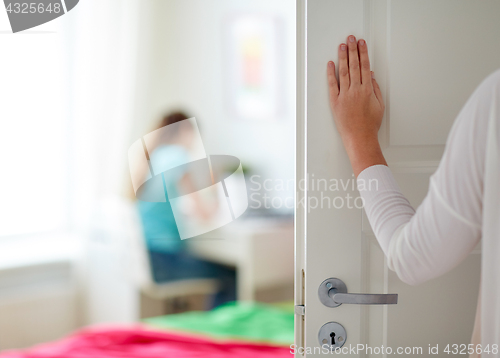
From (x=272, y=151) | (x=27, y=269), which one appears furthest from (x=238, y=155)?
(x=27, y=269)

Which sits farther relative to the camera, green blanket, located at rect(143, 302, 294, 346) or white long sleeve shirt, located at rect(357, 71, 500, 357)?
green blanket, located at rect(143, 302, 294, 346)

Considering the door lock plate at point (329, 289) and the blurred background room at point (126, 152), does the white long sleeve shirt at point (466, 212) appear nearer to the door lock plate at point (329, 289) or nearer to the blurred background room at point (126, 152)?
the door lock plate at point (329, 289)

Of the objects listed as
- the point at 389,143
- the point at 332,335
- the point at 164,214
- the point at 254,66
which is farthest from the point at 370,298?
the point at 254,66

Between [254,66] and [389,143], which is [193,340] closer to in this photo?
[389,143]

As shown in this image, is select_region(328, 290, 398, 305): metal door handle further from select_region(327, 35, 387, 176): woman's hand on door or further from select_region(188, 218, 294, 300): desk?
select_region(188, 218, 294, 300): desk

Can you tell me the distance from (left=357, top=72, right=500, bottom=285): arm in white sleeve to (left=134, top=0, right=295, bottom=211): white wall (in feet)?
6.49

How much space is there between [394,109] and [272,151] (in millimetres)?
1789

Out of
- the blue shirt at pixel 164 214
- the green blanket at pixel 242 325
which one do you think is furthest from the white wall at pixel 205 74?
the green blanket at pixel 242 325

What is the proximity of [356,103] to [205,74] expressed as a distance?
191 cm

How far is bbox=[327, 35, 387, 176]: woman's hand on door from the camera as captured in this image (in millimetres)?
796

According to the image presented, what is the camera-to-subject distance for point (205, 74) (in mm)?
2598

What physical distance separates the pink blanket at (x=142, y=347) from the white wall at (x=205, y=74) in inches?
49.5

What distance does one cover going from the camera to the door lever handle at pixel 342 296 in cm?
83

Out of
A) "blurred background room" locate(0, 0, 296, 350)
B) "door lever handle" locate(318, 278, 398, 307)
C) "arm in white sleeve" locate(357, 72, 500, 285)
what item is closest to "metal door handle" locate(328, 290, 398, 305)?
"door lever handle" locate(318, 278, 398, 307)
